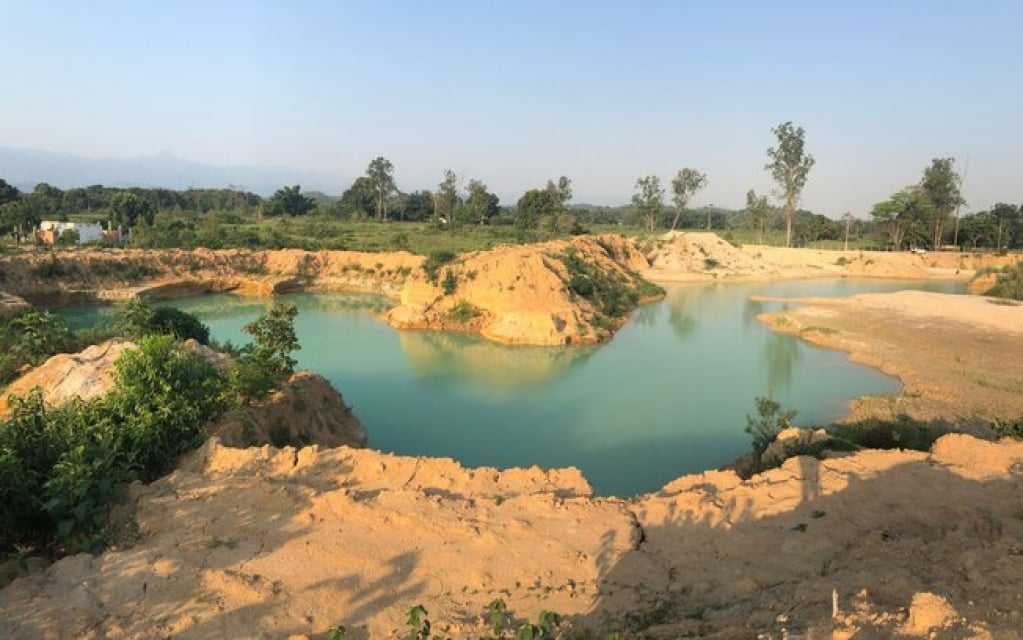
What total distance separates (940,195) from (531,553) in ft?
217

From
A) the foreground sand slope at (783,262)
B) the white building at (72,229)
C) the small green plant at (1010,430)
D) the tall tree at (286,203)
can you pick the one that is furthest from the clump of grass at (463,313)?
the tall tree at (286,203)

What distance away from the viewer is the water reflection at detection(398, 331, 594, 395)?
56.2 ft

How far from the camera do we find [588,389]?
16531 mm

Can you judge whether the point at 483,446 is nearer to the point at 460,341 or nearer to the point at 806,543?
the point at 806,543

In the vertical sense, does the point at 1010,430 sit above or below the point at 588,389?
above

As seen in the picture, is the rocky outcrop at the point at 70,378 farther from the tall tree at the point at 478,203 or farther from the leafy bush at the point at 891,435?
the tall tree at the point at 478,203

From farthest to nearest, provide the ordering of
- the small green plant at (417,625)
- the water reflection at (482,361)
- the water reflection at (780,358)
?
1. the water reflection at (780,358)
2. the water reflection at (482,361)
3. the small green plant at (417,625)

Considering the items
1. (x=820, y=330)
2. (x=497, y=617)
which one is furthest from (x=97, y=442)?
(x=820, y=330)

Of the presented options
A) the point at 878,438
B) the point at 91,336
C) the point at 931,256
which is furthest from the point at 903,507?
the point at 931,256

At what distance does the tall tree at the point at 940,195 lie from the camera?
182ft

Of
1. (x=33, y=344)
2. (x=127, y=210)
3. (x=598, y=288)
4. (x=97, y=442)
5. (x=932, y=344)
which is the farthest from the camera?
(x=127, y=210)

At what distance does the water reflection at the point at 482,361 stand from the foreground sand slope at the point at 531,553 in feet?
31.1

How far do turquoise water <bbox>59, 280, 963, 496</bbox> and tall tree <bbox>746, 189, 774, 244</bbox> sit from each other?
38.5m

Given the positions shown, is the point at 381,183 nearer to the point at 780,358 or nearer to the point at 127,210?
the point at 127,210
